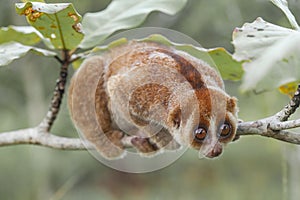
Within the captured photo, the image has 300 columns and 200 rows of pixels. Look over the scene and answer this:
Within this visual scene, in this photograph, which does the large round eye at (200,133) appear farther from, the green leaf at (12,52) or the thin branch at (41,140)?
the green leaf at (12,52)

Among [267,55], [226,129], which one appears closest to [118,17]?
[226,129]

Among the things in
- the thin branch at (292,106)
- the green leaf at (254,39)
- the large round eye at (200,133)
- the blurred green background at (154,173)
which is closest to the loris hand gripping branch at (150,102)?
the large round eye at (200,133)

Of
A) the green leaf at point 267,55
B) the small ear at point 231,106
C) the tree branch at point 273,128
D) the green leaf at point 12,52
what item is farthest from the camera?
the green leaf at point 12,52

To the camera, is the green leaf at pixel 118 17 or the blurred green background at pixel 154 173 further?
the blurred green background at pixel 154 173

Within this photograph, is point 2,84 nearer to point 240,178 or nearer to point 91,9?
point 91,9

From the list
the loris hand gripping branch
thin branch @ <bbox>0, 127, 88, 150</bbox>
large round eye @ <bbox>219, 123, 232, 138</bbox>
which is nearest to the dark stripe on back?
the loris hand gripping branch

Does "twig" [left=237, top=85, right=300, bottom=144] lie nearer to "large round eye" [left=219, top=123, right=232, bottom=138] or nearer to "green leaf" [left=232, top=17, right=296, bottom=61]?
"large round eye" [left=219, top=123, right=232, bottom=138]
